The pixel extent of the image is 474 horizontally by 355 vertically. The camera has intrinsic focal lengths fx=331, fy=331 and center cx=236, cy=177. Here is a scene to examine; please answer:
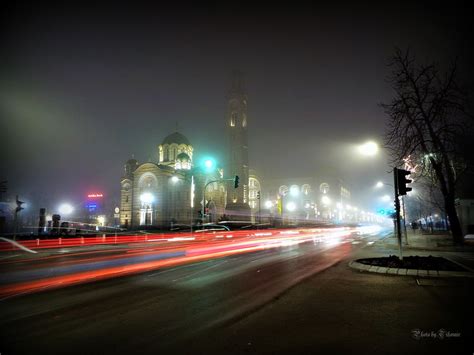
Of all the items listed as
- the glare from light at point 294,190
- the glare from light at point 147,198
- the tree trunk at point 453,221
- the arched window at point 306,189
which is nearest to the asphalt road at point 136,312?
the tree trunk at point 453,221

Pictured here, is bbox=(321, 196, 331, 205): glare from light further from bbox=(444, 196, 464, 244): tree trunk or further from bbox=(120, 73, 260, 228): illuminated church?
bbox=(444, 196, 464, 244): tree trunk

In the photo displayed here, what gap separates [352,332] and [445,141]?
19.1 meters

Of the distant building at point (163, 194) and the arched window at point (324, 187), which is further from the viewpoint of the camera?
the arched window at point (324, 187)

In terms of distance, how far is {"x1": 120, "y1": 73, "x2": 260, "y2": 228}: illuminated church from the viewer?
246 feet

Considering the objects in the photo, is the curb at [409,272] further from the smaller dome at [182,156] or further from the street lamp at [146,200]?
the smaller dome at [182,156]

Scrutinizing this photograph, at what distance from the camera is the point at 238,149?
80062 mm

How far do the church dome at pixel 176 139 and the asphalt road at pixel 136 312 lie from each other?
2909 inches

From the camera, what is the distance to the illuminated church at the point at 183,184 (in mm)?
75062

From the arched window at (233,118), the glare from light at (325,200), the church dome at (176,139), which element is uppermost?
the arched window at (233,118)

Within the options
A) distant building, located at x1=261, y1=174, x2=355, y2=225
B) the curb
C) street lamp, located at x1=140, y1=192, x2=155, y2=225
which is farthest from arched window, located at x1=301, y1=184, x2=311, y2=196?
the curb

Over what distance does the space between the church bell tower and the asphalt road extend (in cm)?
6790

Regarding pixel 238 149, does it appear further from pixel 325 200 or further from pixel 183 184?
pixel 325 200

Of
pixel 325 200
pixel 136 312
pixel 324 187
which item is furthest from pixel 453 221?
pixel 324 187

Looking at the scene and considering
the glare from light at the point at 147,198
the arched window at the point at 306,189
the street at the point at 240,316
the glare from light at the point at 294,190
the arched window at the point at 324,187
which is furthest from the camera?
the arched window at the point at 324,187
